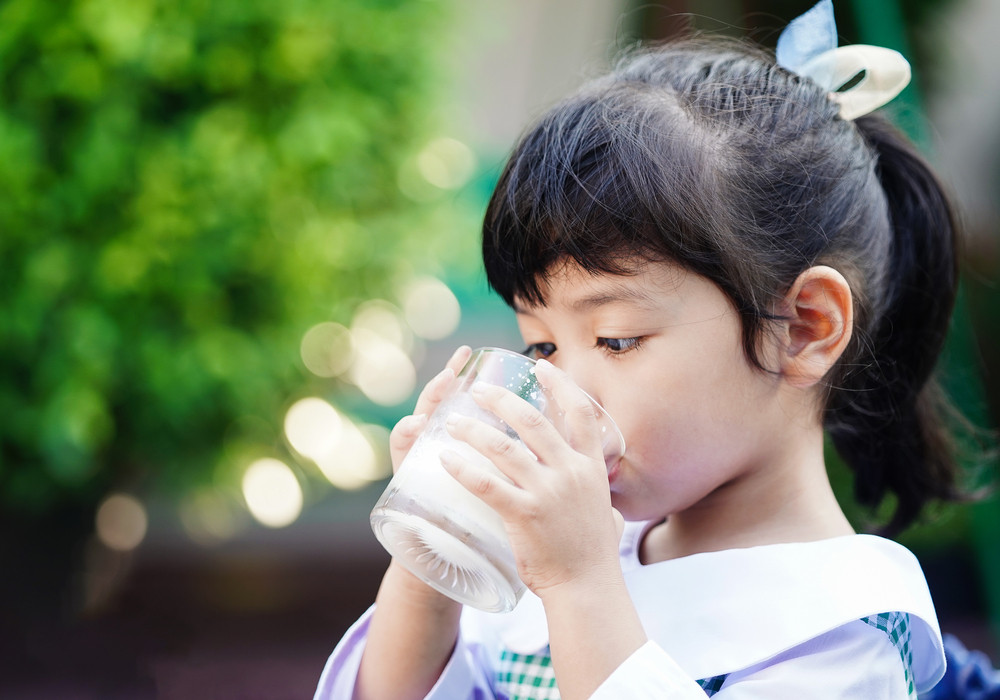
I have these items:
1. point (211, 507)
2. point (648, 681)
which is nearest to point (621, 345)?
point (648, 681)

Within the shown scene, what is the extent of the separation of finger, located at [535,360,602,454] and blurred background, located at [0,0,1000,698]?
130 centimetres

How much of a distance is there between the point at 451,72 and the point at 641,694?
2.73 meters

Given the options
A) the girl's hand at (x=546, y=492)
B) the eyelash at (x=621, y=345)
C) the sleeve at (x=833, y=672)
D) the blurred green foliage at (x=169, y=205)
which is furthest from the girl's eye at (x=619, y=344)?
the blurred green foliage at (x=169, y=205)

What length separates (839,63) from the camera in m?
1.16

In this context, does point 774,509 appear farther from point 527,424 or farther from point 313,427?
point 313,427

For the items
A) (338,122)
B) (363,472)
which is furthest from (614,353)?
(363,472)

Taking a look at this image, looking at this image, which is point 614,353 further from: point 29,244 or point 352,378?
point 352,378

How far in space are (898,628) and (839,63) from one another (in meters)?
0.69

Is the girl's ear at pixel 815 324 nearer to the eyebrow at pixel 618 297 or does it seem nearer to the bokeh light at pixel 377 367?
the eyebrow at pixel 618 297

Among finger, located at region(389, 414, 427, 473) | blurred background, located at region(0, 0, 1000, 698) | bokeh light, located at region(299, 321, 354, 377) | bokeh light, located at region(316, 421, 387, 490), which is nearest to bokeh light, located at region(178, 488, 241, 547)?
blurred background, located at region(0, 0, 1000, 698)

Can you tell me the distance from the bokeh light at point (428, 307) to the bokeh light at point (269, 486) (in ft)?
2.27

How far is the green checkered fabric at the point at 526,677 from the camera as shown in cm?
105

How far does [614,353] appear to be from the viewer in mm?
949

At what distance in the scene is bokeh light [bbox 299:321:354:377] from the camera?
304cm
